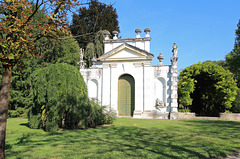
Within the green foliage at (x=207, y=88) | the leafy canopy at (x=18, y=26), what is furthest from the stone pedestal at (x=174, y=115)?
the leafy canopy at (x=18, y=26)

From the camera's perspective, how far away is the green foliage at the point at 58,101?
9.86m

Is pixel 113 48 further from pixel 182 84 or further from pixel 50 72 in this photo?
pixel 50 72

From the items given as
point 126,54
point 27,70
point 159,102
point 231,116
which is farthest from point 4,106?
point 231,116

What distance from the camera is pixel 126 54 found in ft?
62.4

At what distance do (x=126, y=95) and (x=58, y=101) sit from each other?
31.9 feet

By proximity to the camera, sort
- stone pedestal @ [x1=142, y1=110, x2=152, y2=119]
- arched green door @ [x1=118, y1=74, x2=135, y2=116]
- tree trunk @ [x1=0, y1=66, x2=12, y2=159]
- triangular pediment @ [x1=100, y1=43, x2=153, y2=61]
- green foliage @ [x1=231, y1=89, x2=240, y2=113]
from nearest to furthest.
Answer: tree trunk @ [x1=0, y1=66, x2=12, y2=159] < stone pedestal @ [x1=142, y1=110, x2=152, y2=119] < triangular pediment @ [x1=100, y1=43, x2=153, y2=61] < arched green door @ [x1=118, y1=74, x2=135, y2=116] < green foliage @ [x1=231, y1=89, x2=240, y2=113]

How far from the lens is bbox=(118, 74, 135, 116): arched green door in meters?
18.8

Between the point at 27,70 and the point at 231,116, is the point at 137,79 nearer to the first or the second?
the point at 231,116

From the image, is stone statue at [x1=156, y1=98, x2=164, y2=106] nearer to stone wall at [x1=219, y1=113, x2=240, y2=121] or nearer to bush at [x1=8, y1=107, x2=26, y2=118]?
stone wall at [x1=219, y1=113, x2=240, y2=121]

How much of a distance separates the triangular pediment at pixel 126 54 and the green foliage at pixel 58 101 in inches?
336

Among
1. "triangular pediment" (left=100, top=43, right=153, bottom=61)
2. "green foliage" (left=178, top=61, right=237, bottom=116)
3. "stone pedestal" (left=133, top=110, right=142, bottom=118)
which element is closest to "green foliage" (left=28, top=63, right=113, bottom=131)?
"stone pedestal" (left=133, top=110, right=142, bottom=118)

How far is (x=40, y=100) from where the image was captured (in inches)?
391

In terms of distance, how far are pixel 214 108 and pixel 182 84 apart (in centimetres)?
566

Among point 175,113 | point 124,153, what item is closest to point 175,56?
point 175,113
